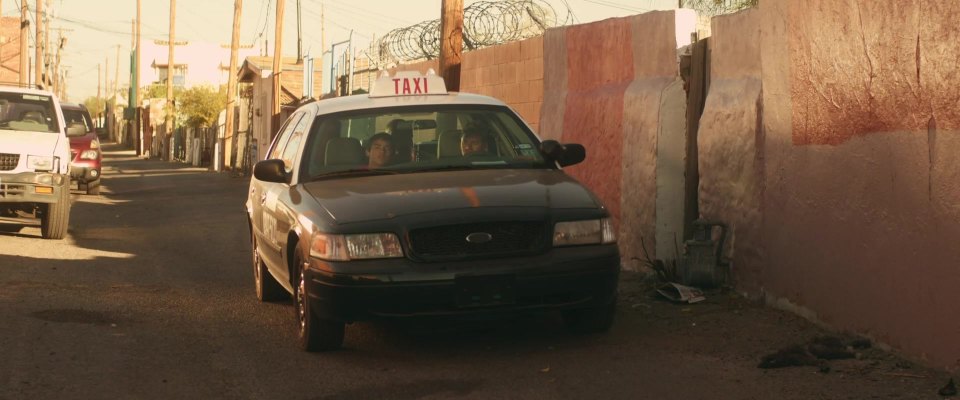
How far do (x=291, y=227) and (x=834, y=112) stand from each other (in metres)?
3.32

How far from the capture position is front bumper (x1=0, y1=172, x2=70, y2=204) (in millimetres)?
14750

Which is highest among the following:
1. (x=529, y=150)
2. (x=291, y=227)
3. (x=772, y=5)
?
(x=772, y=5)

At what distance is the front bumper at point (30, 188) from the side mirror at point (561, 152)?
27.3 feet

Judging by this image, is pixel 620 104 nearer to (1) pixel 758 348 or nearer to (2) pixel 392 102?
(2) pixel 392 102

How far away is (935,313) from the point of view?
660 centimetres

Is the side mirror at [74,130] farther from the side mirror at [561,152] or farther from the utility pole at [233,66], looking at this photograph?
the utility pole at [233,66]

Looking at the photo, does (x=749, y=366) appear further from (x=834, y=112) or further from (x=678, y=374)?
(x=834, y=112)

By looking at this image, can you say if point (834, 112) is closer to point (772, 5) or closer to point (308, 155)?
point (772, 5)

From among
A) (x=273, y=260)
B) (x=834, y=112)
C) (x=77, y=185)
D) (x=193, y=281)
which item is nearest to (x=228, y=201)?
(x=77, y=185)

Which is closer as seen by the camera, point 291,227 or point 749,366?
point 749,366

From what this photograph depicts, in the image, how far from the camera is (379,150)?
8.45 meters

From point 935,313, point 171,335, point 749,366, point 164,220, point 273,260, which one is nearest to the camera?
point 935,313

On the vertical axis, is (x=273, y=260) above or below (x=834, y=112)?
below

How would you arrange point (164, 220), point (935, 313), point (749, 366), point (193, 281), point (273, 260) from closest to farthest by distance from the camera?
point (935, 313) → point (749, 366) → point (273, 260) → point (193, 281) → point (164, 220)
